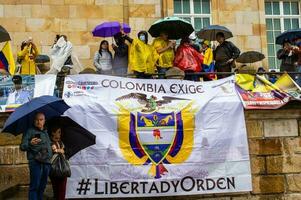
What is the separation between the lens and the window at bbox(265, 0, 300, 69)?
16781mm

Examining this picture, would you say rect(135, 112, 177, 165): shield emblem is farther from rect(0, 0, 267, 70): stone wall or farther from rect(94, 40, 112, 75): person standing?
rect(0, 0, 267, 70): stone wall

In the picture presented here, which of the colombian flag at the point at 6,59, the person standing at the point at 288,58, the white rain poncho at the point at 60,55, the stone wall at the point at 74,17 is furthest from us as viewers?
the stone wall at the point at 74,17

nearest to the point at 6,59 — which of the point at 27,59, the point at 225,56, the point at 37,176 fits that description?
the point at 27,59

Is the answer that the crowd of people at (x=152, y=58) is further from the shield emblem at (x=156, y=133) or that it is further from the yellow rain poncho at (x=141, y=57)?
the shield emblem at (x=156, y=133)

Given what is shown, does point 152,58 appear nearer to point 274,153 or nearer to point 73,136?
point 73,136

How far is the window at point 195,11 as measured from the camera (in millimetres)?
16234

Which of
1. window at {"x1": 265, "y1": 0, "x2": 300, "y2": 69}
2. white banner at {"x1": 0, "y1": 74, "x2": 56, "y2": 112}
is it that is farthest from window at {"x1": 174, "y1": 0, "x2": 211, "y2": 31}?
white banner at {"x1": 0, "y1": 74, "x2": 56, "y2": 112}

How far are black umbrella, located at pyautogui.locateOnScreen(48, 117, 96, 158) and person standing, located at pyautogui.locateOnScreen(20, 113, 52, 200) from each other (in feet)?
2.53

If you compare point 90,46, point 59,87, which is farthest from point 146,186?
point 90,46

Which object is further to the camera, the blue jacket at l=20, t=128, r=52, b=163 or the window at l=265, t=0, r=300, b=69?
the window at l=265, t=0, r=300, b=69

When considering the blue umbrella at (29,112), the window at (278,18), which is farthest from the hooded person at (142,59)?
the window at (278,18)

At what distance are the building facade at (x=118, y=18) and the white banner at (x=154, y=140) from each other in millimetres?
5000

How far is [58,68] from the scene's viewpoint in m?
11.5

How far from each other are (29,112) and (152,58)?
3873 millimetres
